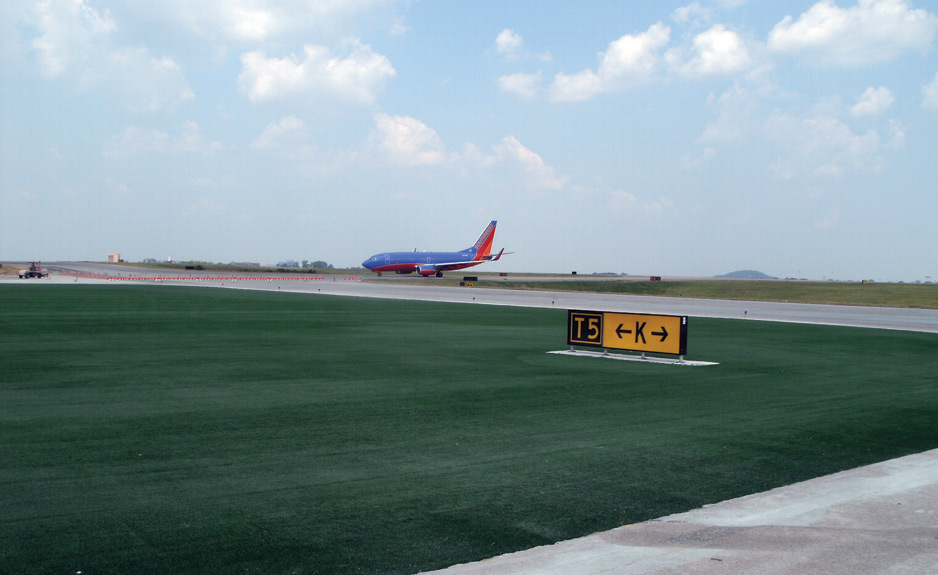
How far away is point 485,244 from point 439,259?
5.95m

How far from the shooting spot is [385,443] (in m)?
9.16

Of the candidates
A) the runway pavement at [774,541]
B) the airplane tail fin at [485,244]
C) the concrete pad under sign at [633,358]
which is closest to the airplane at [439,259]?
the airplane tail fin at [485,244]

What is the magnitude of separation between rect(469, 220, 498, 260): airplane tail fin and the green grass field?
234ft

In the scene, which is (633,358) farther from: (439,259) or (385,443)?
(439,259)

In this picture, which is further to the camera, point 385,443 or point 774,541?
point 385,443

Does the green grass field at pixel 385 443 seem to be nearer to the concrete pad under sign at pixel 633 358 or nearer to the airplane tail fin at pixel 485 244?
the concrete pad under sign at pixel 633 358

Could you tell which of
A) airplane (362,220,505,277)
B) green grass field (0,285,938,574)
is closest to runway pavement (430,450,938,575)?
green grass field (0,285,938,574)

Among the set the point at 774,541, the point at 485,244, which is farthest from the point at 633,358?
the point at 485,244

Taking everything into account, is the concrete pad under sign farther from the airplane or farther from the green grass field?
the airplane

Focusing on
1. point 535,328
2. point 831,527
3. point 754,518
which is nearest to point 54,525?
point 754,518

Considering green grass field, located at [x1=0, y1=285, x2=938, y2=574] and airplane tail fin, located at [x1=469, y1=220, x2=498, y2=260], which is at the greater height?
airplane tail fin, located at [x1=469, y1=220, x2=498, y2=260]

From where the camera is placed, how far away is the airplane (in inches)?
3563

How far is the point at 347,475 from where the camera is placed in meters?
7.72

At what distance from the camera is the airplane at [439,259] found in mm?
90500
